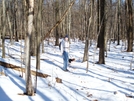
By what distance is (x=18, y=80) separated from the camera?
7074mm

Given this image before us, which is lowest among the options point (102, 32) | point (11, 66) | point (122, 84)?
point (122, 84)

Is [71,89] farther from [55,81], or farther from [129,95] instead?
[129,95]

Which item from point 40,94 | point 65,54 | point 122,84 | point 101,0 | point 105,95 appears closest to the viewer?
point 40,94

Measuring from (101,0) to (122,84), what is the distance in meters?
5.93

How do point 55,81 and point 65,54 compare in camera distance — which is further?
point 65,54

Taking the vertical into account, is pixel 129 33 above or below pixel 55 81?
above

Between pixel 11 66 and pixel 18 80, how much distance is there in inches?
74.0

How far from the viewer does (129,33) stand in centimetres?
2097

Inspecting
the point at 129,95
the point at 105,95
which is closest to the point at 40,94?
the point at 105,95

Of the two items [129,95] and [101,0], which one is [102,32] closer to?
[101,0]

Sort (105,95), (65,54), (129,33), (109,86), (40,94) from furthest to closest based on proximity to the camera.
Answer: (129,33), (65,54), (109,86), (105,95), (40,94)

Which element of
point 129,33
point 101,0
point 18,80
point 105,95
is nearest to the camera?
point 105,95

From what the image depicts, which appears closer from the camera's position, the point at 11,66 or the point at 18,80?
the point at 18,80

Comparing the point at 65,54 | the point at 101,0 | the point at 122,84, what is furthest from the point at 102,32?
the point at 122,84
